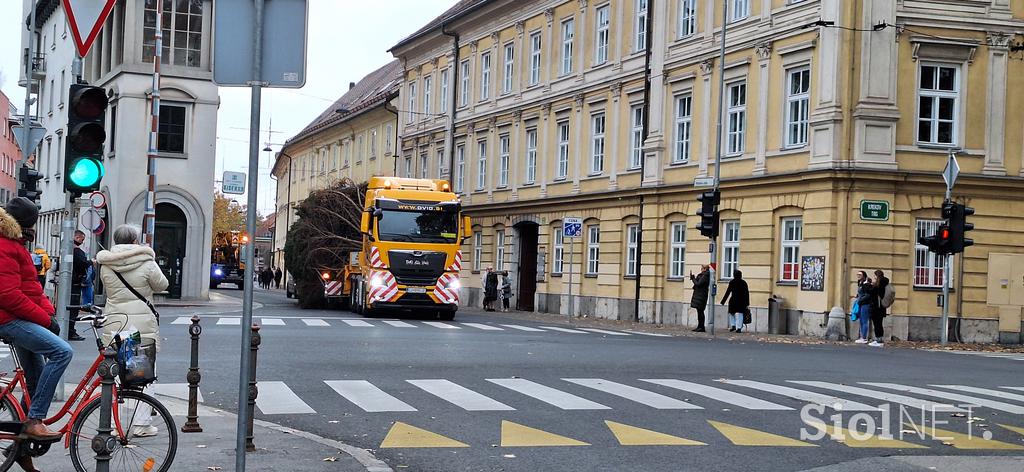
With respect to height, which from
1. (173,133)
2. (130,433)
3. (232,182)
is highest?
(173,133)

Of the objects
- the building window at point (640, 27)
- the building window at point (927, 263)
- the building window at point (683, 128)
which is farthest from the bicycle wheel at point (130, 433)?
the building window at point (640, 27)

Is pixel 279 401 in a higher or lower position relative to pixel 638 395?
lower

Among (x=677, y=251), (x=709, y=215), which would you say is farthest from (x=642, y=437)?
(x=677, y=251)

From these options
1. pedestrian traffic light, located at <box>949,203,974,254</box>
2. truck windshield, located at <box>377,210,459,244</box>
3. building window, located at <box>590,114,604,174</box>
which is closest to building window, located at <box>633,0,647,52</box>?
building window, located at <box>590,114,604,174</box>

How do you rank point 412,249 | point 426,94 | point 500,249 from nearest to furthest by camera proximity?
point 412,249
point 500,249
point 426,94

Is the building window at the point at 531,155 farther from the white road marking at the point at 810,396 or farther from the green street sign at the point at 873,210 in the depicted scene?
the white road marking at the point at 810,396

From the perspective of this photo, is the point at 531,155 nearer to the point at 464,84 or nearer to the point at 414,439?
the point at 464,84

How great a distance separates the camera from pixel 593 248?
41062mm

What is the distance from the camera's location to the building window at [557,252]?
42688 millimetres

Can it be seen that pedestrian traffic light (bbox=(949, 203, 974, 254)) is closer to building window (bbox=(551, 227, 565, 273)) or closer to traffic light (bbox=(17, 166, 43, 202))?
traffic light (bbox=(17, 166, 43, 202))

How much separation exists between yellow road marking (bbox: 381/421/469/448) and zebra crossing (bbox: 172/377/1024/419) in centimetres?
129

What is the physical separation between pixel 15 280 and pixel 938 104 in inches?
1018

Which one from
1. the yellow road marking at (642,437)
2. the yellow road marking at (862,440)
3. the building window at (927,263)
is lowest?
the yellow road marking at (642,437)

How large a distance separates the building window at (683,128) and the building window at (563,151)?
24.7 ft
